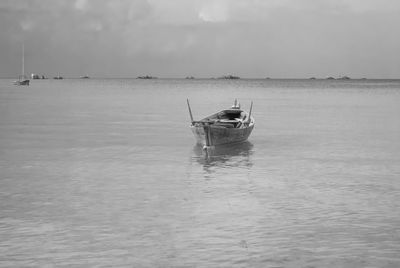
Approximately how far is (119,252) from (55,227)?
9.01 ft

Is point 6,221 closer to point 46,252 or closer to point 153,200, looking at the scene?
point 46,252

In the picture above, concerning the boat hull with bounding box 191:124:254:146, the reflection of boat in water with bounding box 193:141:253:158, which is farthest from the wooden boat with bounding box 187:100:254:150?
the reflection of boat in water with bounding box 193:141:253:158

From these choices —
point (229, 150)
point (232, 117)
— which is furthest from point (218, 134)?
point (232, 117)

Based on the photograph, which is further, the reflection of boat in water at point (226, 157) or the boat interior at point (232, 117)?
the boat interior at point (232, 117)

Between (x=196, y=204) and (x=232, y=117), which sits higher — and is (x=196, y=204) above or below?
below

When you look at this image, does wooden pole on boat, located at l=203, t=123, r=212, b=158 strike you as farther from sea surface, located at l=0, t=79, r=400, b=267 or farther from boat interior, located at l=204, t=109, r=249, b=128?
boat interior, located at l=204, t=109, r=249, b=128

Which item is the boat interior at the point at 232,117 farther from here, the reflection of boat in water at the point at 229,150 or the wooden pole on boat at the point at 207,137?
the wooden pole on boat at the point at 207,137

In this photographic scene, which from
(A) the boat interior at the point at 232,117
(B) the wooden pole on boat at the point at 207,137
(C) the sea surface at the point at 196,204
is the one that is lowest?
(C) the sea surface at the point at 196,204

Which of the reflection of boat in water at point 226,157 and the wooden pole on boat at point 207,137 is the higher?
the wooden pole on boat at point 207,137

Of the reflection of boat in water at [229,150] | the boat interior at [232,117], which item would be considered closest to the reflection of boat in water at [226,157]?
the reflection of boat in water at [229,150]

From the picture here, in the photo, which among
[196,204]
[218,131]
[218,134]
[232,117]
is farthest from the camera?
[232,117]

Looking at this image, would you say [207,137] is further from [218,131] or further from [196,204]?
[196,204]

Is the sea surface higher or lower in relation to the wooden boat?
lower

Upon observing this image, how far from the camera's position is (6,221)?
1494 cm
